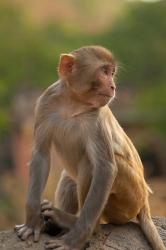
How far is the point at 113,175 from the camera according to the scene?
23.5ft

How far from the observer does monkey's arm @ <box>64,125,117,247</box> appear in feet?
23.2

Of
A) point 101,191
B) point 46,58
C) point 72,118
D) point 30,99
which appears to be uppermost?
point 72,118

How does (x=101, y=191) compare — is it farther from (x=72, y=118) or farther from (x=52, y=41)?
(x=52, y=41)

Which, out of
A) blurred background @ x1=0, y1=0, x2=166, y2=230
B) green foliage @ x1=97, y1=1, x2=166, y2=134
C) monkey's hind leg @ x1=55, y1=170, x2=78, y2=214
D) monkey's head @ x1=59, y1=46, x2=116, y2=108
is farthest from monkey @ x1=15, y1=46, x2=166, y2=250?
green foliage @ x1=97, y1=1, x2=166, y2=134

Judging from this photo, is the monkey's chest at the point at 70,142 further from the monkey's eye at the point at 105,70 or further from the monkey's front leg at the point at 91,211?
the monkey's eye at the point at 105,70

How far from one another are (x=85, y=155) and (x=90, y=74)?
0.67 meters

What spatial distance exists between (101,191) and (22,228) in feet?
2.40

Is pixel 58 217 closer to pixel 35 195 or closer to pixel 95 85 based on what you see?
pixel 35 195

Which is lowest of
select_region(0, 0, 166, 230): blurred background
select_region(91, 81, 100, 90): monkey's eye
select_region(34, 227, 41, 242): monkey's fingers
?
select_region(0, 0, 166, 230): blurred background

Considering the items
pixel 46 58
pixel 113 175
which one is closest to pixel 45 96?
pixel 113 175

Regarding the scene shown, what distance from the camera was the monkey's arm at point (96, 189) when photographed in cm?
709

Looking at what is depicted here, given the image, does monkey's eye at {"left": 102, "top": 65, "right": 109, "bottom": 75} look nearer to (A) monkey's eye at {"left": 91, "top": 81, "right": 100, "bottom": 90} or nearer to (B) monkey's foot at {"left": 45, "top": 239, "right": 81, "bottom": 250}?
(A) monkey's eye at {"left": 91, "top": 81, "right": 100, "bottom": 90}

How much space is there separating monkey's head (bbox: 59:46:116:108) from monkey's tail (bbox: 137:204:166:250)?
1.12m

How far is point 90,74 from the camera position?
730cm
